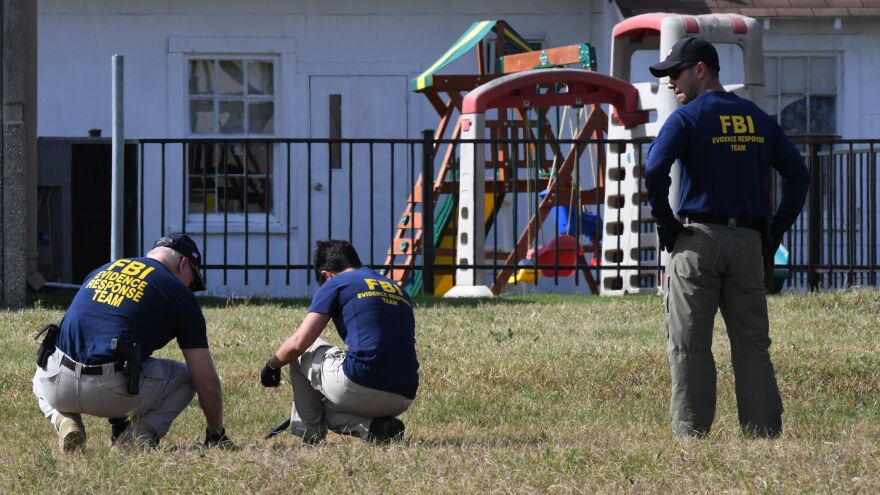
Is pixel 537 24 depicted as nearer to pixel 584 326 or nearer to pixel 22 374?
pixel 584 326

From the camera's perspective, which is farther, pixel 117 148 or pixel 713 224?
pixel 117 148

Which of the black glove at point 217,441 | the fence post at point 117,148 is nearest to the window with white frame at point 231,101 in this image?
the fence post at point 117,148

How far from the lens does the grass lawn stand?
5.80 meters

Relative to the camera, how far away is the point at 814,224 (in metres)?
13.6

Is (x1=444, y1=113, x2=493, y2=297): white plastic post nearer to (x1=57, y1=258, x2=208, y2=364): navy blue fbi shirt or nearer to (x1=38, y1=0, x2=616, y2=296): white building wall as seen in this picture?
(x1=38, y1=0, x2=616, y2=296): white building wall

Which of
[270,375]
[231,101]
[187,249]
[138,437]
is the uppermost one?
[231,101]

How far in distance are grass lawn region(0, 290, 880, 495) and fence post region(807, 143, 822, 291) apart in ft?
4.39

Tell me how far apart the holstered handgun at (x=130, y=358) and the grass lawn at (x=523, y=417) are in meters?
0.31

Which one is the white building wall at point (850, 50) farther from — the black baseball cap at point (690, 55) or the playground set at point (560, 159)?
the black baseball cap at point (690, 55)

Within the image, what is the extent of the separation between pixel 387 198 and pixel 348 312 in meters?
11.4

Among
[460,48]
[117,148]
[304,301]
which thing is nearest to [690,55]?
[117,148]

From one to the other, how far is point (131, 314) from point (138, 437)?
0.58 metres

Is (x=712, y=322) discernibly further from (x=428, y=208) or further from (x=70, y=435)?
(x=428, y=208)

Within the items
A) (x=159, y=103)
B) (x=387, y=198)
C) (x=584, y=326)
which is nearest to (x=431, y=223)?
(x=584, y=326)
